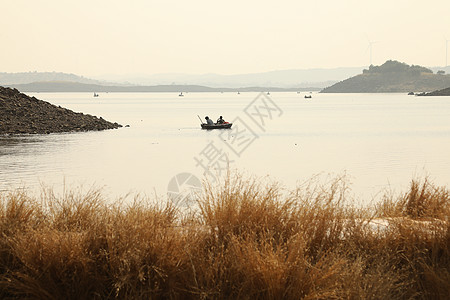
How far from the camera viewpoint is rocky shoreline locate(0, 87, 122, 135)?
155 ft

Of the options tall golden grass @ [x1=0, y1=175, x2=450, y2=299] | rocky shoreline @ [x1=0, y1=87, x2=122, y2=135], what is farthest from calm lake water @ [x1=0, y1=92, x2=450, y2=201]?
tall golden grass @ [x1=0, y1=175, x2=450, y2=299]

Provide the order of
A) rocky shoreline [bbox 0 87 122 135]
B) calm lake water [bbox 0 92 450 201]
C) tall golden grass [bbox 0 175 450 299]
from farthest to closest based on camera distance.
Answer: rocky shoreline [bbox 0 87 122 135], calm lake water [bbox 0 92 450 201], tall golden grass [bbox 0 175 450 299]

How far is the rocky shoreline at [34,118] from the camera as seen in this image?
47.3 metres

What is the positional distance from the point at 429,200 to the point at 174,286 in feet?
19.1

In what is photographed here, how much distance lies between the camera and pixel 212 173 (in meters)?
26.5

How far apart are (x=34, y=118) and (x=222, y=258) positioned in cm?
4582

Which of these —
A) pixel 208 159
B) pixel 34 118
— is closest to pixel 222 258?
pixel 208 159

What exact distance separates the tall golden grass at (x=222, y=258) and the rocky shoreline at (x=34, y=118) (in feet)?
131

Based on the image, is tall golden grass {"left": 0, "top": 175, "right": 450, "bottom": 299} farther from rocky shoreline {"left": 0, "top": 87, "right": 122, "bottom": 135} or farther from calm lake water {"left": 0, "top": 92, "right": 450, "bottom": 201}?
rocky shoreline {"left": 0, "top": 87, "right": 122, "bottom": 135}

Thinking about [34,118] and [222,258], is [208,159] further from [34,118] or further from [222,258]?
[222,258]

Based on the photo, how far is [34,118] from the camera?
165 feet

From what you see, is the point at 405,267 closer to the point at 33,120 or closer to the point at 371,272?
the point at 371,272

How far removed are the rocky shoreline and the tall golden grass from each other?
131ft

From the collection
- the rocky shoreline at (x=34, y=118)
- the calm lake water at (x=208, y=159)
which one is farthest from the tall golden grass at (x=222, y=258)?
the rocky shoreline at (x=34, y=118)
